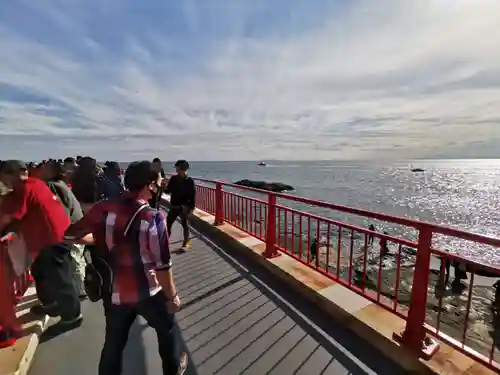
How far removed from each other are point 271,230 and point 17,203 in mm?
3269

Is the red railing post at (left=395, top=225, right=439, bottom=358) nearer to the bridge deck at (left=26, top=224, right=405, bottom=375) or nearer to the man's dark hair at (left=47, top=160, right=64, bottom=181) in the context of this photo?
the bridge deck at (left=26, top=224, right=405, bottom=375)

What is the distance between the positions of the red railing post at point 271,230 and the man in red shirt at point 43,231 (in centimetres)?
272

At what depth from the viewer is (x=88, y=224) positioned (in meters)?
1.93

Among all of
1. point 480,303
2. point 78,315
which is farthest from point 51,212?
point 480,303

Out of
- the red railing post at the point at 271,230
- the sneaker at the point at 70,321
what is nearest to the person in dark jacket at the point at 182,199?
the red railing post at the point at 271,230

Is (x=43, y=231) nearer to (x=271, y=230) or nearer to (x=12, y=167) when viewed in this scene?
(x=12, y=167)

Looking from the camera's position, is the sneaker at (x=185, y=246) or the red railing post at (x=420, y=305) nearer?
the red railing post at (x=420, y=305)

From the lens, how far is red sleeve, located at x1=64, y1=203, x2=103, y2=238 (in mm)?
1918

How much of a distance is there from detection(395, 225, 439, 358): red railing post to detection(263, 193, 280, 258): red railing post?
7.88 ft

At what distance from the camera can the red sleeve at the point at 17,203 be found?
2.60 m

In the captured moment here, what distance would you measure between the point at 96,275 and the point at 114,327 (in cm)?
45

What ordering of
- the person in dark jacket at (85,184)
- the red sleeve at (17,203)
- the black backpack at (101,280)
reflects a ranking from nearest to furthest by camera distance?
the black backpack at (101,280)
the red sleeve at (17,203)
the person in dark jacket at (85,184)

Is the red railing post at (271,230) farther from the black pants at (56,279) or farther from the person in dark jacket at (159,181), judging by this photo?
the black pants at (56,279)

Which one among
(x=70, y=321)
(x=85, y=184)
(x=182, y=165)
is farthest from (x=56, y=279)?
(x=182, y=165)
